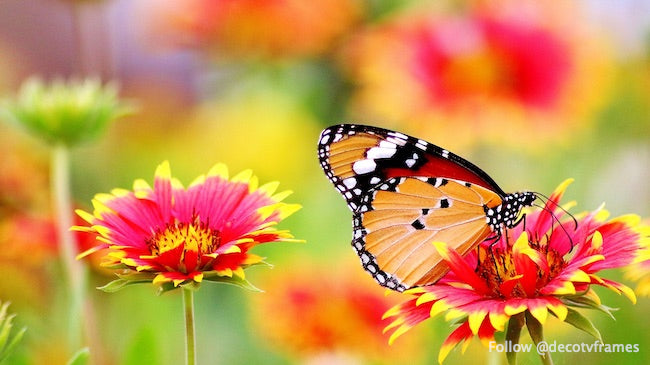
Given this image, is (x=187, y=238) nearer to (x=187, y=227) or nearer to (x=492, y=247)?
(x=187, y=227)

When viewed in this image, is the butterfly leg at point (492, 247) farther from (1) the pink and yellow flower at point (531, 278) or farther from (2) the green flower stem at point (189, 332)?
(2) the green flower stem at point (189, 332)

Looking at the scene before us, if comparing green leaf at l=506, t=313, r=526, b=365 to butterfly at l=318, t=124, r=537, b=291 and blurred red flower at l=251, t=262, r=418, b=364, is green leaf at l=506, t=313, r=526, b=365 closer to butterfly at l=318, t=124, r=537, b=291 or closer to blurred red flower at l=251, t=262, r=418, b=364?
butterfly at l=318, t=124, r=537, b=291

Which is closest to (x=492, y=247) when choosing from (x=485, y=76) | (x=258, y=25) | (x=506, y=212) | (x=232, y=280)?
(x=506, y=212)

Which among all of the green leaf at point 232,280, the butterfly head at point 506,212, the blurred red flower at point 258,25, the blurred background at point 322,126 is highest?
the blurred red flower at point 258,25

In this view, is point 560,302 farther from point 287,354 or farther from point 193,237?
point 287,354

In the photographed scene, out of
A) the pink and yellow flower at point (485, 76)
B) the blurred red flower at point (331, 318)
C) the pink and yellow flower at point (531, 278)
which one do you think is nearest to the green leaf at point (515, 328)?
the pink and yellow flower at point (531, 278)
